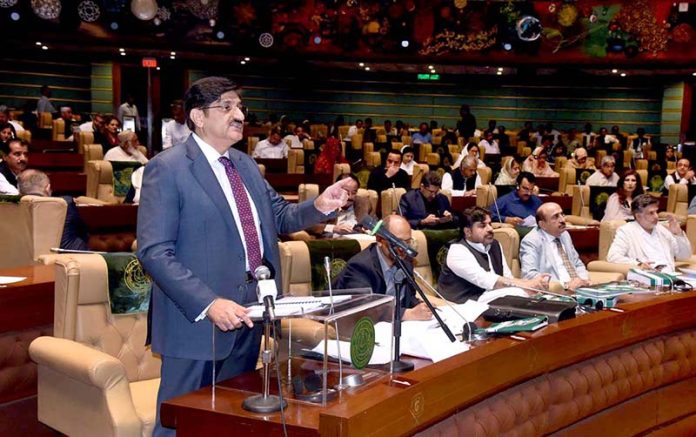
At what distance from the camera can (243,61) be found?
→ 17.1 meters

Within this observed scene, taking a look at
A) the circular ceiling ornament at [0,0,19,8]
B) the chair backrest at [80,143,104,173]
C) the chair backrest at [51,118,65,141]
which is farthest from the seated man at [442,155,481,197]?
the circular ceiling ornament at [0,0,19,8]

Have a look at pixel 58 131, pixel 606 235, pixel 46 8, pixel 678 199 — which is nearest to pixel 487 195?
pixel 606 235

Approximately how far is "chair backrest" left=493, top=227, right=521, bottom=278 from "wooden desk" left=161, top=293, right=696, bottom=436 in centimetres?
172

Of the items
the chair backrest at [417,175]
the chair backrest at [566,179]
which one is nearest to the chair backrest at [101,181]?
the chair backrest at [417,175]

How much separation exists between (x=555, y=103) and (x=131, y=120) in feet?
32.1

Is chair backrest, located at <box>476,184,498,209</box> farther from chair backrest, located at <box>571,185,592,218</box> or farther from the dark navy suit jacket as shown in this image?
the dark navy suit jacket

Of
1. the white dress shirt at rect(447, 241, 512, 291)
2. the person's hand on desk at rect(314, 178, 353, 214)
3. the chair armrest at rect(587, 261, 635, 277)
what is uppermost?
the person's hand on desk at rect(314, 178, 353, 214)

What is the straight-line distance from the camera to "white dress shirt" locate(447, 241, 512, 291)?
4457mm

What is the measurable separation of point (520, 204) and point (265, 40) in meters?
9.05

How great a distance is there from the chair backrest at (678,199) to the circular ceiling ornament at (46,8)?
9.08 m

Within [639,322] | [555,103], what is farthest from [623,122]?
[639,322]

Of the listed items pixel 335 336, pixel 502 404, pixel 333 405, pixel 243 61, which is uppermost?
pixel 243 61

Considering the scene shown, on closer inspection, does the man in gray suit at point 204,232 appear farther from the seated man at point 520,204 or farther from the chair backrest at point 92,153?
the chair backrest at point 92,153

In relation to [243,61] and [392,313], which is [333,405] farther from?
[243,61]
